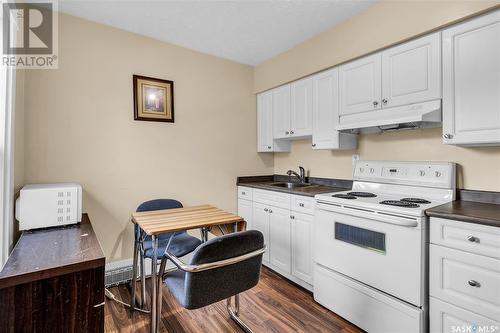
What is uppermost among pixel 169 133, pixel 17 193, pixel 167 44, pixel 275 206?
pixel 167 44

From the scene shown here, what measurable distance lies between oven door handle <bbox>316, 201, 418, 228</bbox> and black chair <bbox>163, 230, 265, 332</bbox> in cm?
74

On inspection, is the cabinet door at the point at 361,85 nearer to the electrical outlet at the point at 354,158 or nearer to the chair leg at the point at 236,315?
the electrical outlet at the point at 354,158

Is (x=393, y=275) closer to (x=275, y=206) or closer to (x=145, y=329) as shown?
(x=275, y=206)

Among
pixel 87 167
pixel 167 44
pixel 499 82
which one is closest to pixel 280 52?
pixel 167 44

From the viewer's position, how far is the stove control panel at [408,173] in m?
1.89

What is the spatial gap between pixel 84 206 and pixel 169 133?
3.55ft

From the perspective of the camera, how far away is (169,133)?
2811 mm

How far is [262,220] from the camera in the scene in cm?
289

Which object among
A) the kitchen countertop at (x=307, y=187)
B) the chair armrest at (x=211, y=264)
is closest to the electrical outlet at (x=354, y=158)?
the kitchen countertop at (x=307, y=187)

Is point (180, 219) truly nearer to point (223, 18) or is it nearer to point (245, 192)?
point (245, 192)

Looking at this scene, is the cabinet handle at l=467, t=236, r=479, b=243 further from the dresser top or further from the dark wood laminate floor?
the dresser top

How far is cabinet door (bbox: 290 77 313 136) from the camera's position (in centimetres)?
278

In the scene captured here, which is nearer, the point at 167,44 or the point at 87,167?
the point at 87,167

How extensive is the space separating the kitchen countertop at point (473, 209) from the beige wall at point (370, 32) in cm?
121
